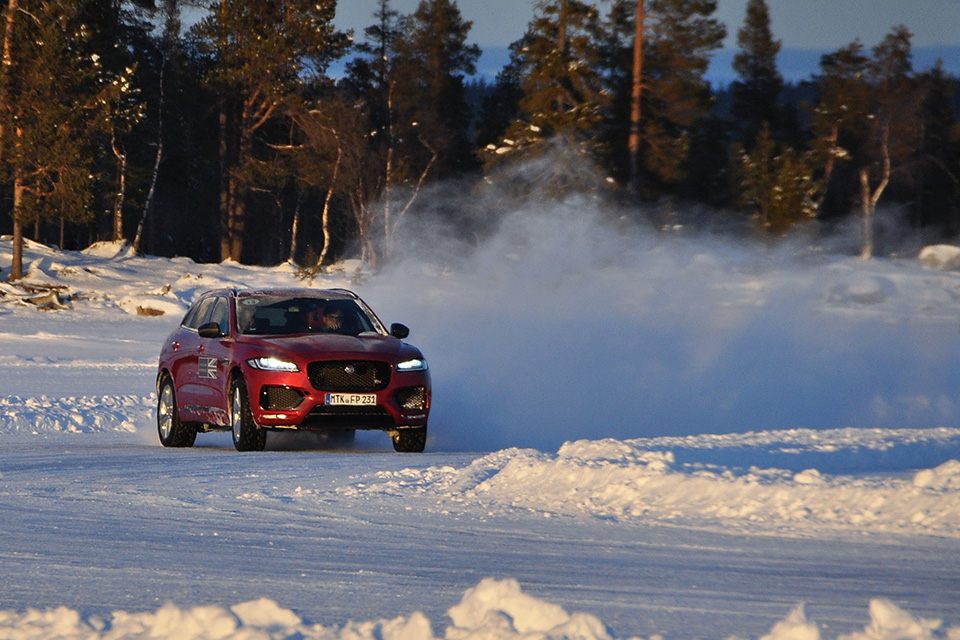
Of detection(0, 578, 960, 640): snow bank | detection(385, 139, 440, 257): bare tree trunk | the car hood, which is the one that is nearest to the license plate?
the car hood

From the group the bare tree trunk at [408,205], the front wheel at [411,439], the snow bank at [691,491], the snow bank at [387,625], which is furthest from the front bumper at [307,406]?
the bare tree trunk at [408,205]

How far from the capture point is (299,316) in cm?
1182

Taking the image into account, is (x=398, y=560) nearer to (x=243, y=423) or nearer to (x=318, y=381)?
(x=318, y=381)

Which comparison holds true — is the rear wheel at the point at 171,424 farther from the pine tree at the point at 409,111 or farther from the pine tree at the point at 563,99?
the pine tree at the point at 409,111

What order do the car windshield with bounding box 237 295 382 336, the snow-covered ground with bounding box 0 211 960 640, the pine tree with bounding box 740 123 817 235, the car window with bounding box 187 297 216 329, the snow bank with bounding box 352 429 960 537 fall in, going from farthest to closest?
the pine tree with bounding box 740 123 817 235
the car window with bounding box 187 297 216 329
the car windshield with bounding box 237 295 382 336
the snow bank with bounding box 352 429 960 537
the snow-covered ground with bounding box 0 211 960 640

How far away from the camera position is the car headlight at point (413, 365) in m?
11.0

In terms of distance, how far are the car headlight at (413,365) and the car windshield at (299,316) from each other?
0.90m

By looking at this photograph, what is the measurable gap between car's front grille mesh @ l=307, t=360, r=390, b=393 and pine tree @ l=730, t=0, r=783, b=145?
57.6 metres

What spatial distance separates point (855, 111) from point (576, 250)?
27250 millimetres

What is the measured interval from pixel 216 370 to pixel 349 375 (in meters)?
1.49

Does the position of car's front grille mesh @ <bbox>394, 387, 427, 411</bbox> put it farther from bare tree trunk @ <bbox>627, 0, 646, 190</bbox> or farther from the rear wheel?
bare tree trunk @ <bbox>627, 0, 646, 190</bbox>

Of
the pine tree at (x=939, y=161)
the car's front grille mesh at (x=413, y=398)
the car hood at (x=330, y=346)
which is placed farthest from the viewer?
the pine tree at (x=939, y=161)

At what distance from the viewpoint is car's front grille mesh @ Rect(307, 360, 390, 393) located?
35.2 feet

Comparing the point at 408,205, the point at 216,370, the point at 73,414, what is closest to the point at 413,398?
the point at 216,370
